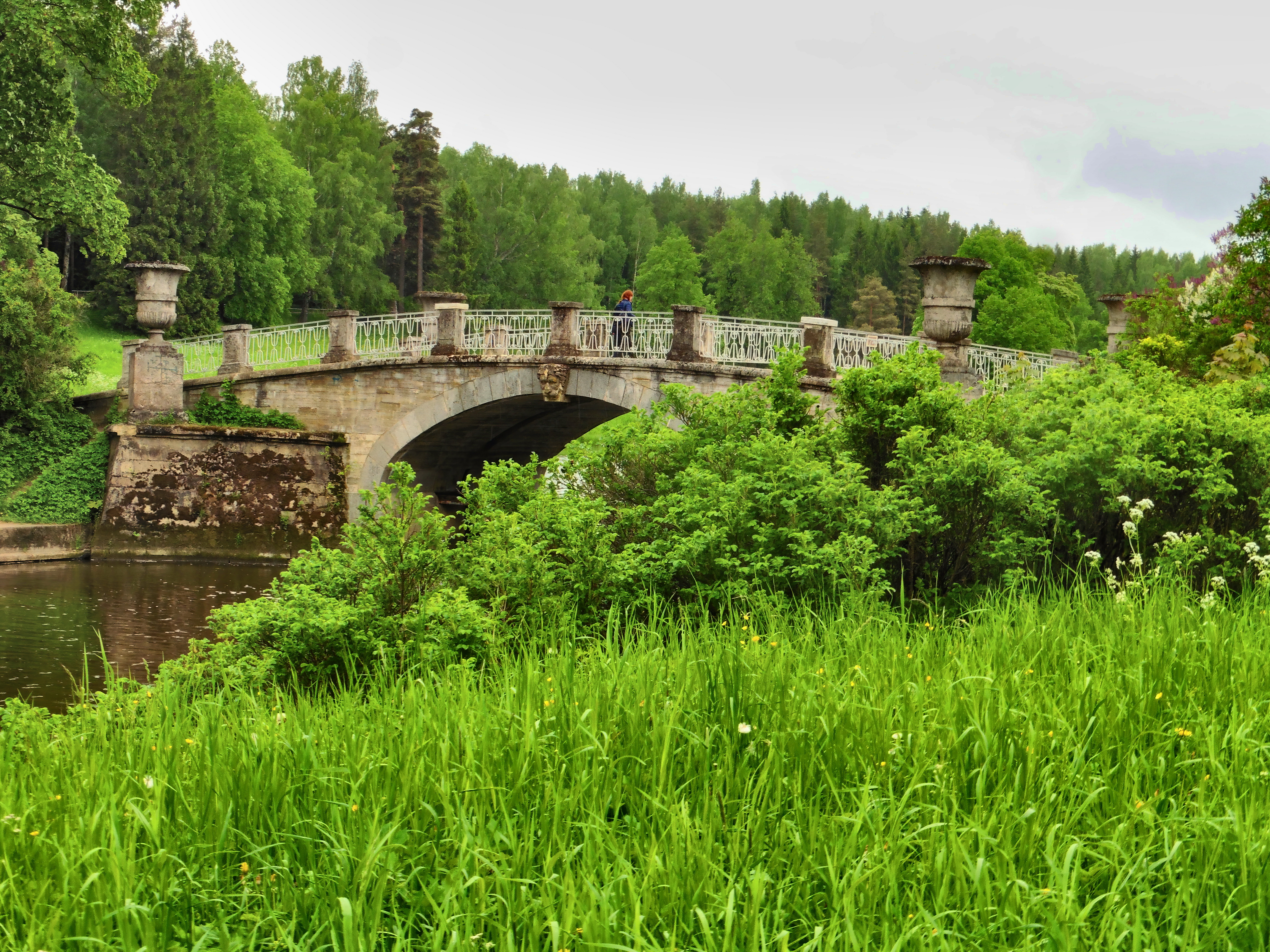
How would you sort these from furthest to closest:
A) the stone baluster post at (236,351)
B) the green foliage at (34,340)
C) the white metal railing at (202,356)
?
the white metal railing at (202,356) < the stone baluster post at (236,351) < the green foliage at (34,340)

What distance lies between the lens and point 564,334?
18.7 m

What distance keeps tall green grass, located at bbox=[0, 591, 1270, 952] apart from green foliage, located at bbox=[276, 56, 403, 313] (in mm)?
41432

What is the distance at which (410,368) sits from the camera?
19984 millimetres

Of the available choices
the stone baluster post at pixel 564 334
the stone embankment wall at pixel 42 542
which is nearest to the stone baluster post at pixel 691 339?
the stone baluster post at pixel 564 334

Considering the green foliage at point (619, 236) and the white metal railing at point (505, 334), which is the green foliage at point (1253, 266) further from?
the green foliage at point (619, 236)

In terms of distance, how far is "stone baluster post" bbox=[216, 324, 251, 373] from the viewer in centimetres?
2098

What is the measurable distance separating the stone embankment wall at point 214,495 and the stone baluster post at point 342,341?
4.60 ft

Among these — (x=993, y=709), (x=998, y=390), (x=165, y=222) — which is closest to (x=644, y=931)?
(x=993, y=709)

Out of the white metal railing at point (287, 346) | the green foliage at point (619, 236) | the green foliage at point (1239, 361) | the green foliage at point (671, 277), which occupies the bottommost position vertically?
the green foliage at point (1239, 361)

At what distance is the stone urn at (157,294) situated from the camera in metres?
19.5

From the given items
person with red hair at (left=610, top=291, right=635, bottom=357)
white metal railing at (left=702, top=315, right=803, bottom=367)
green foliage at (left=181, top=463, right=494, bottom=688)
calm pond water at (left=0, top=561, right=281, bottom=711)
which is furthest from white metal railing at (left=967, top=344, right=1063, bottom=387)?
calm pond water at (left=0, top=561, right=281, bottom=711)

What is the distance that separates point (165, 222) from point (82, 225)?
20.1m

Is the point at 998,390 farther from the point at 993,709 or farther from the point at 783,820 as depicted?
the point at 783,820

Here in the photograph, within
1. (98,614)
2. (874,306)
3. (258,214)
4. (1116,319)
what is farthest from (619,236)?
(98,614)
